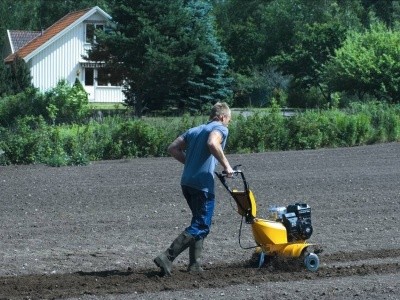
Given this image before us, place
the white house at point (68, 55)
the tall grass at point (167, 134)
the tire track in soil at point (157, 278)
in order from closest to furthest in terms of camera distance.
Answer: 1. the tire track in soil at point (157, 278)
2. the tall grass at point (167, 134)
3. the white house at point (68, 55)

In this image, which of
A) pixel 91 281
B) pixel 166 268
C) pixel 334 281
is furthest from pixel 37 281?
pixel 334 281

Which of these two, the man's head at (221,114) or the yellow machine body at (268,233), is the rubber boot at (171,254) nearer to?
the yellow machine body at (268,233)

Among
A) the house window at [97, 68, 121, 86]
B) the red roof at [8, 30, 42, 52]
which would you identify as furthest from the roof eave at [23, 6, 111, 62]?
the house window at [97, 68, 121, 86]

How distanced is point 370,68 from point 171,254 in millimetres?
31776

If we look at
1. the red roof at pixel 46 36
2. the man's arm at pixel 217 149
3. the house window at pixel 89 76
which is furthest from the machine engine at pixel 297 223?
the house window at pixel 89 76

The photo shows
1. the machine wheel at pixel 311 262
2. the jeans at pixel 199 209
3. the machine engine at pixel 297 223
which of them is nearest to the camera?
the jeans at pixel 199 209

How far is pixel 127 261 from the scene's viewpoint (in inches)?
450

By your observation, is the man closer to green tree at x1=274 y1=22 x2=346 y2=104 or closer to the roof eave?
green tree at x1=274 y1=22 x2=346 y2=104

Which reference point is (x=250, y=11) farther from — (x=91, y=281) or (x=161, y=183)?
(x=91, y=281)

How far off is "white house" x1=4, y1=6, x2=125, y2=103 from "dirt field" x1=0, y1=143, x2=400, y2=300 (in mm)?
43163

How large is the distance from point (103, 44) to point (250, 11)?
128ft

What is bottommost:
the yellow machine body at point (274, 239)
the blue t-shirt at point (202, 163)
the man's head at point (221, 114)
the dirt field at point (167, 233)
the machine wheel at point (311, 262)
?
the dirt field at point (167, 233)

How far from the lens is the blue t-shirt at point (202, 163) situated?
33.9ft

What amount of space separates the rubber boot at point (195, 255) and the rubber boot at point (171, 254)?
69 mm
